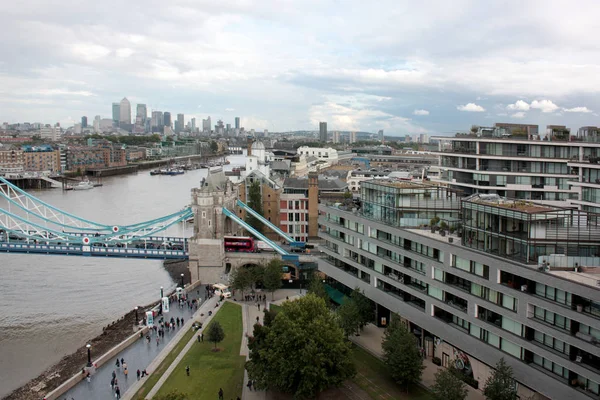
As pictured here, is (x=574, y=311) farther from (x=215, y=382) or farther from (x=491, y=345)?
(x=215, y=382)

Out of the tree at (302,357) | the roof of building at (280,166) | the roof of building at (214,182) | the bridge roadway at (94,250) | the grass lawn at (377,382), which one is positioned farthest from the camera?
the roof of building at (280,166)

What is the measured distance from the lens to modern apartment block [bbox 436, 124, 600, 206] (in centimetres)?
3353

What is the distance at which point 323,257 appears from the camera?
121 ft

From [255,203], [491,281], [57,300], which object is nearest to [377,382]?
[491,281]

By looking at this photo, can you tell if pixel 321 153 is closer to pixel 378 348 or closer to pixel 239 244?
pixel 239 244

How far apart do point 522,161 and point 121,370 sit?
27176 mm

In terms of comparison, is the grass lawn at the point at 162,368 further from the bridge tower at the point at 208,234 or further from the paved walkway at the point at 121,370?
the bridge tower at the point at 208,234

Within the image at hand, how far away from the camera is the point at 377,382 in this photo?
80.5 feet

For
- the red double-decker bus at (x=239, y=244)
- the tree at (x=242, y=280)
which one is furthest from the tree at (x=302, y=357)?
the red double-decker bus at (x=239, y=244)

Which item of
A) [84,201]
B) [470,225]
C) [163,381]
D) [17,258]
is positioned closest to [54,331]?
[163,381]

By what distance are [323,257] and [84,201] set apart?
2705 inches

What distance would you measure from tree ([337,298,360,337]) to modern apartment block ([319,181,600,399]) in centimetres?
206

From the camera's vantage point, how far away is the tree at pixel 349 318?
27.5m

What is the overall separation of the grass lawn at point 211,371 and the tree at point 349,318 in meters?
5.39
